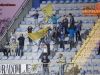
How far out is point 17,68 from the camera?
29.2 metres

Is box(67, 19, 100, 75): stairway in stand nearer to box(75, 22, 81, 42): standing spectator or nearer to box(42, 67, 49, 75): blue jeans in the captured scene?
box(75, 22, 81, 42): standing spectator

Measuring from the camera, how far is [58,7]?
115 ft

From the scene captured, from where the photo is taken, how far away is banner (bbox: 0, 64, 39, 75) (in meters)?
29.0

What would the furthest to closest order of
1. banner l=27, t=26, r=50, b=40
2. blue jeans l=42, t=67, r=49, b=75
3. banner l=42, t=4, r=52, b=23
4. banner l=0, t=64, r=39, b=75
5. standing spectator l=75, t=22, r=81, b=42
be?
1. banner l=42, t=4, r=52, b=23
2. banner l=27, t=26, r=50, b=40
3. standing spectator l=75, t=22, r=81, b=42
4. banner l=0, t=64, r=39, b=75
5. blue jeans l=42, t=67, r=49, b=75

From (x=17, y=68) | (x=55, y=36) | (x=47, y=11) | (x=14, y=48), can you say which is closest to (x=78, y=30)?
(x=55, y=36)

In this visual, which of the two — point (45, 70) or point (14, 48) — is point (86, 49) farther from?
point (14, 48)

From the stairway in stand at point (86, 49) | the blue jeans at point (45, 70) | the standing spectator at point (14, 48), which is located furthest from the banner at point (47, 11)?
the blue jeans at point (45, 70)

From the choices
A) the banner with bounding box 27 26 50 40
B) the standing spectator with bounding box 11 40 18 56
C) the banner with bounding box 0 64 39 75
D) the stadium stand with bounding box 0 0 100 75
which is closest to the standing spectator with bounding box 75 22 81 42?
the stadium stand with bounding box 0 0 100 75

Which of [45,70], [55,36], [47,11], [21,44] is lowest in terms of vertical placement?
[45,70]

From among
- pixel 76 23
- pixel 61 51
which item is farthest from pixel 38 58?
pixel 76 23

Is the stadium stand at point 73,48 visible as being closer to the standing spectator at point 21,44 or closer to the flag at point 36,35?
the standing spectator at point 21,44

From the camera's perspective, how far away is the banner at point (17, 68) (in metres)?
29.0

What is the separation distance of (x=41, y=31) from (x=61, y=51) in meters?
1.70

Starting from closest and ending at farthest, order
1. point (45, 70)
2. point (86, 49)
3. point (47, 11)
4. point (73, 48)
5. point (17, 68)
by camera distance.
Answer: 1. point (45, 70)
2. point (17, 68)
3. point (73, 48)
4. point (86, 49)
5. point (47, 11)
